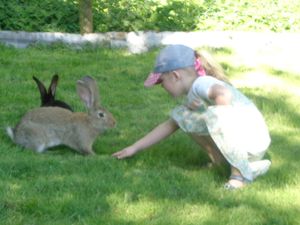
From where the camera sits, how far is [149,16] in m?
10.4

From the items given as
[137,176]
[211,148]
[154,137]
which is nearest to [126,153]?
[154,137]

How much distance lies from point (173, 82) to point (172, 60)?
17cm

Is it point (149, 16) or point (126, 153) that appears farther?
point (149, 16)

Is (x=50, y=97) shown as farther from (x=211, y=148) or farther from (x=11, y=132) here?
(x=211, y=148)

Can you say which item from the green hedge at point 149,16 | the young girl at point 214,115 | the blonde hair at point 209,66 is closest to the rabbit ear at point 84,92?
the young girl at point 214,115

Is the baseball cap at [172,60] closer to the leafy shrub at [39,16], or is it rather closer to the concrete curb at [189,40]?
the concrete curb at [189,40]

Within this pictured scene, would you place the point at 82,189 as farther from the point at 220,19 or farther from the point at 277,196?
the point at 220,19

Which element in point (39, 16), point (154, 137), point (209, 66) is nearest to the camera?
point (209, 66)

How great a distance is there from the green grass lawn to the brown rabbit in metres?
0.11

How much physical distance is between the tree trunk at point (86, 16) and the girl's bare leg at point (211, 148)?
15.3 ft

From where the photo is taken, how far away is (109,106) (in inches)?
278

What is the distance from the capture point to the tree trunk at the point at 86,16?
9678 mm

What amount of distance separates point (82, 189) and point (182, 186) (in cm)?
70

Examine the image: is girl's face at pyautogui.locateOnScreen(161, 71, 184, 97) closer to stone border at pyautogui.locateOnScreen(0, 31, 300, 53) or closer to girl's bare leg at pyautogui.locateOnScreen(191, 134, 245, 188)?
girl's bare leg at pyautogui.locateOnScreen(191, 134, 245, 188)
